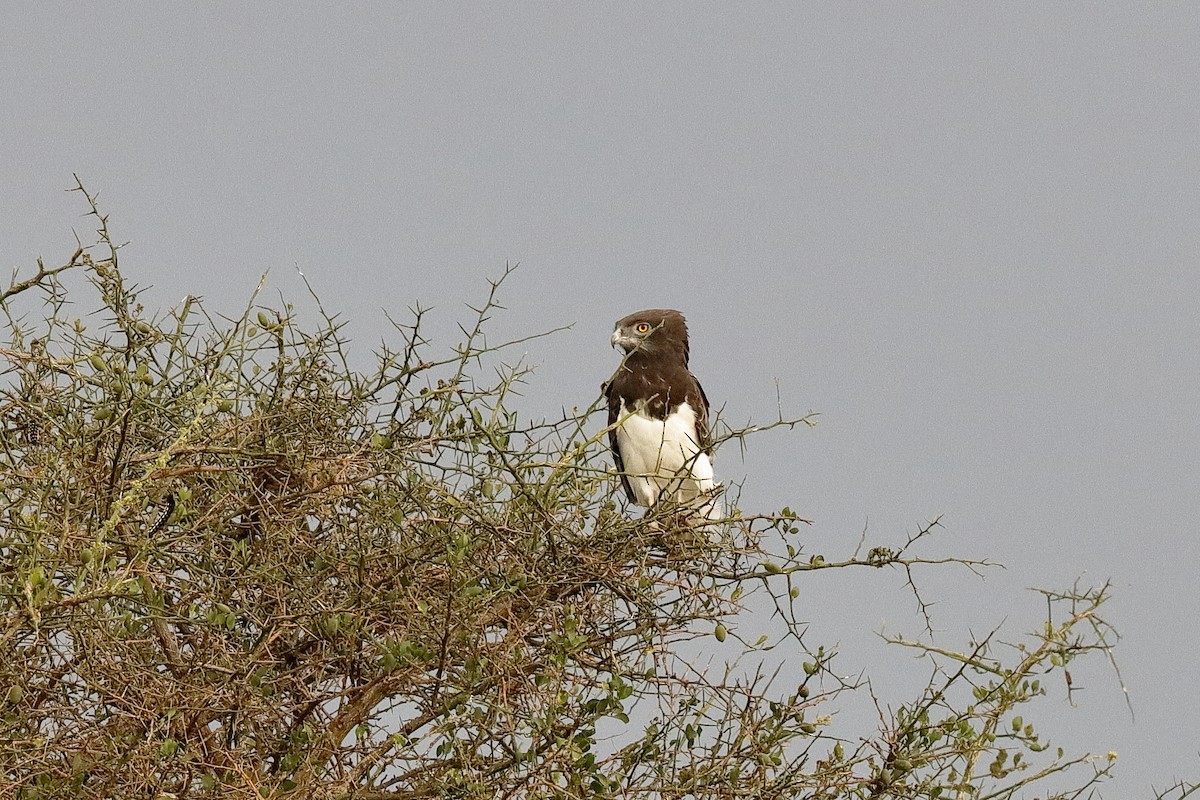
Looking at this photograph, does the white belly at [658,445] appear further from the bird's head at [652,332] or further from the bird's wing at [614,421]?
the bird's head at [652,332]

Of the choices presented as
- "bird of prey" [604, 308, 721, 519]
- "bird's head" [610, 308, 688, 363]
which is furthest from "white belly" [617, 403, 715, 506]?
"bird's head" [610, 308, 688, 363]

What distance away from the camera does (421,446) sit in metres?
3.95

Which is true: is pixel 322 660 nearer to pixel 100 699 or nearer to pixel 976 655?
pixel 100 699

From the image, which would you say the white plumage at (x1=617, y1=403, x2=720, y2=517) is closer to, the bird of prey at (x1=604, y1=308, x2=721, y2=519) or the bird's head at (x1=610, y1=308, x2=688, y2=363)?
the bird of prey at (x1=604, y1=308, x2=721, y2=519)

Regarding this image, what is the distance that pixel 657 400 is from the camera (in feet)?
18.1

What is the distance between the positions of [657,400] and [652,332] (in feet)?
0.89

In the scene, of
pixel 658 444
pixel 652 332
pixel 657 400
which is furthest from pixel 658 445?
pixel 652 332

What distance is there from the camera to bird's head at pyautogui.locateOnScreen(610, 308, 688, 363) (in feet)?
18.4

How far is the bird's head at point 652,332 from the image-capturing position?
5.60m

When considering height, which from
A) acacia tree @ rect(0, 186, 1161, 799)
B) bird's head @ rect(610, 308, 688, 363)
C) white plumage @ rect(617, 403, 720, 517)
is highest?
bird's head @ rect(610, 308, 688, 363)

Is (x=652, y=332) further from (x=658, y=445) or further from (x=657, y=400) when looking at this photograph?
(x=658, y=445)

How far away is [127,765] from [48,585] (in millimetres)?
603

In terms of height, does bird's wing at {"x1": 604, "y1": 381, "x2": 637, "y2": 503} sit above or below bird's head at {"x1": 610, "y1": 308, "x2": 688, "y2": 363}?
below

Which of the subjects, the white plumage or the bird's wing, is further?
the bird's wing
